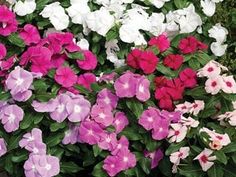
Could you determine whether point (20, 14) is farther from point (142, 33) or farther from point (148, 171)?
point (148, 171)

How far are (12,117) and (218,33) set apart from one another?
140cm

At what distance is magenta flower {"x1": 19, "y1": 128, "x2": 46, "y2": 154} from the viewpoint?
3.19 m

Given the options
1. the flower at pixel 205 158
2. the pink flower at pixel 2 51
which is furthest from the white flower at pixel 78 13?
the flower at pixel 205 158

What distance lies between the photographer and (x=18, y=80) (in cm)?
322

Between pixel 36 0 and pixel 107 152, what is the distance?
4.05 feet

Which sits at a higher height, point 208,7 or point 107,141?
point 208,7

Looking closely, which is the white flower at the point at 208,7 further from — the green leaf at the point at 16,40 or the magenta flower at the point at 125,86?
the green leaf at the point at 16,40

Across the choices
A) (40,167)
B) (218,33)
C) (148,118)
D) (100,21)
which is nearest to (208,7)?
(218,33)

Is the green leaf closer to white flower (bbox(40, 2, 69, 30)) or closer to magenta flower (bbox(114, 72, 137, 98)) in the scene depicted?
white flower (bbox(40, 2, 69, 30))

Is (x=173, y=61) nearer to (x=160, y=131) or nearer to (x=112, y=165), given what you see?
(x=160, y=131)

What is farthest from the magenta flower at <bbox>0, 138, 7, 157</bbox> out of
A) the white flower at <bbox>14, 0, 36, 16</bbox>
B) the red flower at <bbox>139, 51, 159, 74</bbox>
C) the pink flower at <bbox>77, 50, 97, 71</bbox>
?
the white flower at <bbox>14, 0, 36, 16</bbox>

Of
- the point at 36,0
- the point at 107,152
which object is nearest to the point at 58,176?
the point at 107,152

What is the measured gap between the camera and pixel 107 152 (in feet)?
10.7

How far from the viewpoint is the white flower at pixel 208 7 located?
399 centimetres
